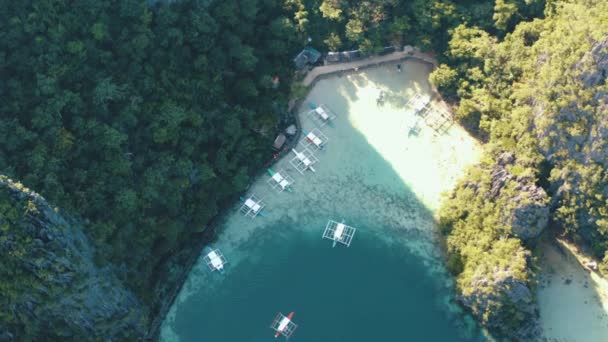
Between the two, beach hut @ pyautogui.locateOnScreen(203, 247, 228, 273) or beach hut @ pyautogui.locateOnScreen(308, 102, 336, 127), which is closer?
beach hut @ pyautogui.locateOnScreen(203, 247, 228, 273)

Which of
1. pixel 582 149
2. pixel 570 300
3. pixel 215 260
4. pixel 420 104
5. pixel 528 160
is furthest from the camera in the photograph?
pixel 420 104

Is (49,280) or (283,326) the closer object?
(49,280)

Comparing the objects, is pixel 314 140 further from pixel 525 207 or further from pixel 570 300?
pixel 570 300

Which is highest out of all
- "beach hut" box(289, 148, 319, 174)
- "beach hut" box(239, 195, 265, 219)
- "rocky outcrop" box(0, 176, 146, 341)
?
"beach hut" box(289, 148, 319, 174)

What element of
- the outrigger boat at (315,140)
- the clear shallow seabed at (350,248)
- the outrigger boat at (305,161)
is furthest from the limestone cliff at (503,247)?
the outrigger boat at (315,140)

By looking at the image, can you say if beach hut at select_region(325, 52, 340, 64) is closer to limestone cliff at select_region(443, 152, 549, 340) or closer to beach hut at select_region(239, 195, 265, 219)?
beach hut at select_region(239, 195, 265, 219)

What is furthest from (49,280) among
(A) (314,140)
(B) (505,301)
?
(B) (505,301)

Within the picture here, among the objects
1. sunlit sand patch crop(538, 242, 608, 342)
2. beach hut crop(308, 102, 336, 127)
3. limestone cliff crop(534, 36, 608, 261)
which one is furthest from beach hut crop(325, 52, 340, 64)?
sunlit sand patch crop(538, 242, 608, 342)

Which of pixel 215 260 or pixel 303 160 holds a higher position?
pixel 303 160
